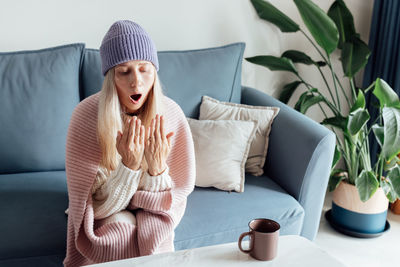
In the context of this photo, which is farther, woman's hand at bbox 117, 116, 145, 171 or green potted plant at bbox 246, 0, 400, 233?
green potted plant at bbox 246, 0, 400, 233

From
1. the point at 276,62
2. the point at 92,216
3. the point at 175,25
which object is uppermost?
the point at 175,25

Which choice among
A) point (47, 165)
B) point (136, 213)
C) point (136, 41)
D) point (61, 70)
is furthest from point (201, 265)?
point (61, 70)

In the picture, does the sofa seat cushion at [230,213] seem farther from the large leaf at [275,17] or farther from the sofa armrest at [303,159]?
the large leaf at [275,17]

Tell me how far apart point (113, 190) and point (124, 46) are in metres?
0.47

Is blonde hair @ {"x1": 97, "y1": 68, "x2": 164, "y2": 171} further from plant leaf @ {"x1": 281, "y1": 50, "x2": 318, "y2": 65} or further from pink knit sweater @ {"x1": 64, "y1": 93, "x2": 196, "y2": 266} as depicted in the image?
plant leaf @ {"x1": 281, "y1": 50, "x2": 318, "y2": 65}

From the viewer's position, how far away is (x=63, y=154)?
197 cm

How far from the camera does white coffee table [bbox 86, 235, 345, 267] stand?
3.80 feet

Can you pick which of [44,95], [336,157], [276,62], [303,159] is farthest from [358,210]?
[44,95]

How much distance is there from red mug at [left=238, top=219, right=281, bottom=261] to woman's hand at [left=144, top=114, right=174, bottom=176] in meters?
0.38

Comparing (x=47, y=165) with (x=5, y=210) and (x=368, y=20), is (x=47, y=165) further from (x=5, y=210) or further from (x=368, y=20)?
(x=368, y=20)

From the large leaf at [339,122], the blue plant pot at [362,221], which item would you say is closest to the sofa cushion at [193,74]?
the large leaf at [339,122]

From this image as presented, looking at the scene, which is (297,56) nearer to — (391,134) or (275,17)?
(275,17)

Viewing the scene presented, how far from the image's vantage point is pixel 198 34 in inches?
95.3

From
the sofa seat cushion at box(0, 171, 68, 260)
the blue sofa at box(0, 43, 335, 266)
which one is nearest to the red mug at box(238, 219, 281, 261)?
the blue sofa at box(0, 43, 335, 266)
